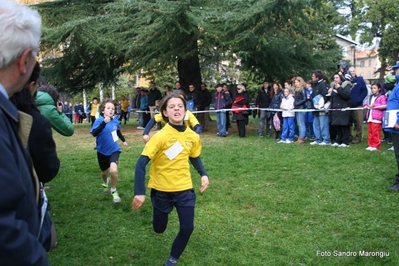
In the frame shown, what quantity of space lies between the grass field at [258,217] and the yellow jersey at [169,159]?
96 cm

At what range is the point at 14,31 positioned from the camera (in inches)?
57.9

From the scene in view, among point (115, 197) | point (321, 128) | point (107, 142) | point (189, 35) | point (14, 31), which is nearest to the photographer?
point (14, 31)

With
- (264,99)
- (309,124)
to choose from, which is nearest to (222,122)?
(264,99)

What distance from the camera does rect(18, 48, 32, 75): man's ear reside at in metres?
1.52

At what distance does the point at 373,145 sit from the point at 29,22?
33.6 ft

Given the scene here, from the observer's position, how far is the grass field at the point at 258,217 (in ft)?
14.6

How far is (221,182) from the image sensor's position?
7.53m

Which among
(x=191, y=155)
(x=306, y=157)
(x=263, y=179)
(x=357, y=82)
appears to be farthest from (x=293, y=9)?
(x=191, y=155)

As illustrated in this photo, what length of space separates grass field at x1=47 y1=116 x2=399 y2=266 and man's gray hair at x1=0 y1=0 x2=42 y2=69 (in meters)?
3.35

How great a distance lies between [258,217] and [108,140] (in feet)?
9.25

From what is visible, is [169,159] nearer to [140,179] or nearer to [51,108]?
[140,179]

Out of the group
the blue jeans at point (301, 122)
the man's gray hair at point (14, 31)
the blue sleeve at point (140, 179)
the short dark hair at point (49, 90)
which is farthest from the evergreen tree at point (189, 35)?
the man's gray hair at point (14, 31)

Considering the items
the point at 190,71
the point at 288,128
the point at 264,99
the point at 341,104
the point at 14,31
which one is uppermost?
the point at 190,71

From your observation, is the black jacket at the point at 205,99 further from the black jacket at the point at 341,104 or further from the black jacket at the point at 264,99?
the black jacket at the point at 341,104
